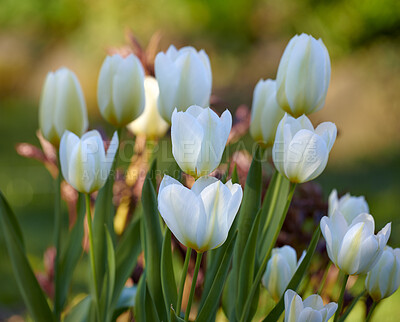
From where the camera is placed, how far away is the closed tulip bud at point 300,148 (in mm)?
624

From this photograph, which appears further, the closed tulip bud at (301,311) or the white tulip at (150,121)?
the white tulip at (150,121)

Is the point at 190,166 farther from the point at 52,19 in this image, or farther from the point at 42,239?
the point at 52,19

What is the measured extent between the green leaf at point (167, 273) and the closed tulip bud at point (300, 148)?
0.15m

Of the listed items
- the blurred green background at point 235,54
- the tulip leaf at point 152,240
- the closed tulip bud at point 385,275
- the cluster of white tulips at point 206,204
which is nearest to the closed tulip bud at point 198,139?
the cluster of white tulips at point 206,204

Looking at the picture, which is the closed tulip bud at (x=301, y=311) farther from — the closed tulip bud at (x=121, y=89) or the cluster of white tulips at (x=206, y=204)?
the closed tulip bud at (x=121, y=89)

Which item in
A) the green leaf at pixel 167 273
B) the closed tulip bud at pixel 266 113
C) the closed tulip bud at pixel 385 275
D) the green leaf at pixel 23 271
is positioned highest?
the closed tulip bud at pixel 266 113

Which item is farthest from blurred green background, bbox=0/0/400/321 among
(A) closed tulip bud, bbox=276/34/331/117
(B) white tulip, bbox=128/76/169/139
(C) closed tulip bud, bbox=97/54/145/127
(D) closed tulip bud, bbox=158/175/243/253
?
(D) closed tulip bud, bbox=158/175/243/253

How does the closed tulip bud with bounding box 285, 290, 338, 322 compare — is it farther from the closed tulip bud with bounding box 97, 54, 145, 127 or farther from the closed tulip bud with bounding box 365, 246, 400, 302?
the closed tulip bud with bounding box 97, 54, 145, 127

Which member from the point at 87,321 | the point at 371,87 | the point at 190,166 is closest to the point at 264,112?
the point at 190,166

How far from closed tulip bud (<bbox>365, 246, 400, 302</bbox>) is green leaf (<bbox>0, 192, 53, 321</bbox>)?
1.34 ft

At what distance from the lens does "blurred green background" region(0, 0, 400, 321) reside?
362 centimetres

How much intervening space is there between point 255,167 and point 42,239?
6.44 feet

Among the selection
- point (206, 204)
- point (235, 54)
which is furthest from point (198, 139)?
point (235, 54)

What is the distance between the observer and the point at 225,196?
22.1 inches
